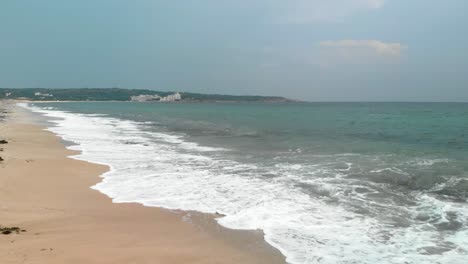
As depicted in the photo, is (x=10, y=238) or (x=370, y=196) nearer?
(x=10, y=238)

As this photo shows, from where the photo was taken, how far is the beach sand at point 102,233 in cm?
634

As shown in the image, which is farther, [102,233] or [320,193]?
[320,193]

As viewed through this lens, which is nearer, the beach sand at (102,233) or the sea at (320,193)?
the beach sand at (102,233)

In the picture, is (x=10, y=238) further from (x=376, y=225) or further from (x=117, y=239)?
(x=376, y=225)

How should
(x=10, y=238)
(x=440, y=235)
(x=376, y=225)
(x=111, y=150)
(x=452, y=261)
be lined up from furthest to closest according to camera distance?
(x=111, y=150) < (x=376, y=225) < (x=440, y=235) < (x=10, y=238) < (x=452, y=261)

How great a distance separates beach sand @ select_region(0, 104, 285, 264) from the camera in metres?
6.34

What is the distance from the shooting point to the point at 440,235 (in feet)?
25.2

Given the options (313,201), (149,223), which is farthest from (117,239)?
(313,201)

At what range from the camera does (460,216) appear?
8984 mm

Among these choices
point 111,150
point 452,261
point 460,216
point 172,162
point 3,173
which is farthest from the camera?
point 111,150

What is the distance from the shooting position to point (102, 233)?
7.48 metres

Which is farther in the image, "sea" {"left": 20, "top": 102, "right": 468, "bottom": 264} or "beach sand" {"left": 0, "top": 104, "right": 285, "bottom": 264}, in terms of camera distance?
"sea" {"left": 20, "top": 102, "right": 468, "bottom": 264}

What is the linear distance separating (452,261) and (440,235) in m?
1.39

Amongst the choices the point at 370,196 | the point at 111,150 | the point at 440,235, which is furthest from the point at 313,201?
the point at 111,150
